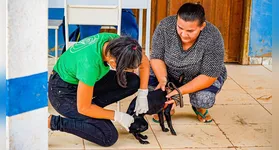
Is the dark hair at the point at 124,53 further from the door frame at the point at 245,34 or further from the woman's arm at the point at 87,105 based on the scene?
the door frame at the point at 245,34

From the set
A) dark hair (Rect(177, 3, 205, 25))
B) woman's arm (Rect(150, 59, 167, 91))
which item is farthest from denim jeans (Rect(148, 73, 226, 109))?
dark hair (Rect(177, 3, 205, 25))

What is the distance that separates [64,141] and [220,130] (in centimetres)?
107

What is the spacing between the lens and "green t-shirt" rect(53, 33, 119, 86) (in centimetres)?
337

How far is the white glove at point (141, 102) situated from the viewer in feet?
12.4

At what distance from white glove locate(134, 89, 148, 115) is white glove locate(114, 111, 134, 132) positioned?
0.08 metres

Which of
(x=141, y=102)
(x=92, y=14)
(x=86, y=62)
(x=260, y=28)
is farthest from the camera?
(x=260, y=28)

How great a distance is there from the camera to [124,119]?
3.66 meters

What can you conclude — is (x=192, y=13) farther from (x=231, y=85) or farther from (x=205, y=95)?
(x=231, y=85)

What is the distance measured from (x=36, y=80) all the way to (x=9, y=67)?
183 millimetres

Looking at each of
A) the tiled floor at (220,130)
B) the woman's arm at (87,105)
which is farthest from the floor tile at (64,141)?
Answer: the woman's arm at (87,105)

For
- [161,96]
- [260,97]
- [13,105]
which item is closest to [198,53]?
[161,96]

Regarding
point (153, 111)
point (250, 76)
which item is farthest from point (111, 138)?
point (250, 76)

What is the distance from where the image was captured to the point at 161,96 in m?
3.86

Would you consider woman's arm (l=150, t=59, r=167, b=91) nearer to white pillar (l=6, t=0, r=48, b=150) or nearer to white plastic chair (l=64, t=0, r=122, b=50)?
white plastic chair (l=64, t=0, r=122, b=50)
